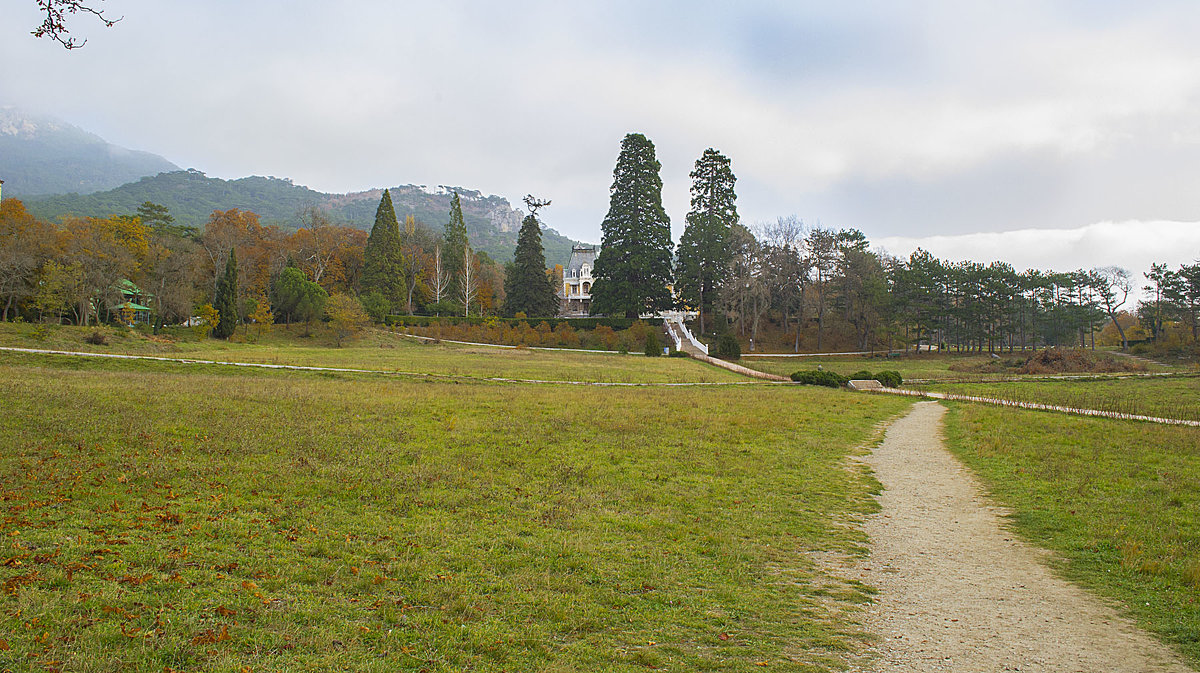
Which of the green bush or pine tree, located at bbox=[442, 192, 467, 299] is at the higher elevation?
pine tree, located at bbox=[442, 192, 467, 299]

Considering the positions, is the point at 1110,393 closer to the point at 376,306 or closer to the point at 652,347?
the point at 652,347

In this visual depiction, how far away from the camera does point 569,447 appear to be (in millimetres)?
12055

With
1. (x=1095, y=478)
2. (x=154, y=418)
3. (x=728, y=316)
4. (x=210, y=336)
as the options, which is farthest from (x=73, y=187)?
(x=1095, y=478)

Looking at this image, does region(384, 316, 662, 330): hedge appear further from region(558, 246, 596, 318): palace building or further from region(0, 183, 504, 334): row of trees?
region(558, 246, 596, 318): palace building

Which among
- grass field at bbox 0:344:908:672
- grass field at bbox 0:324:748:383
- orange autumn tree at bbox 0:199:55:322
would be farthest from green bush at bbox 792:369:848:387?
orange autumn tree at bbox 0:199:55:322

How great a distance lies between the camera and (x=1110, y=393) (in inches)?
960

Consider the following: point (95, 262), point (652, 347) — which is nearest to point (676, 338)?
point (652, 347)

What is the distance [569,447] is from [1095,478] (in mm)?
9317

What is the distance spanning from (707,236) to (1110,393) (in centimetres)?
3528

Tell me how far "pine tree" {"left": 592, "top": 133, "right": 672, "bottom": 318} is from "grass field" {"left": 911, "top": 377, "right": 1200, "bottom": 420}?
2856cm

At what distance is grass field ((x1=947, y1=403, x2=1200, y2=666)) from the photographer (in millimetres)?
5996

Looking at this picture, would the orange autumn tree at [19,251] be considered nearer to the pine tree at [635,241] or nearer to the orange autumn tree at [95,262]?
the orange autumn tree at [95,262]

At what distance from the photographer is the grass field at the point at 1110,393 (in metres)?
19.3

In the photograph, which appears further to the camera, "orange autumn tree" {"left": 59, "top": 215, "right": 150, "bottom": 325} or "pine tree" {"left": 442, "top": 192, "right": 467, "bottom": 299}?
"pine tree" {"left": 442, "top": 192, "right": 467, "bottom": 299}
